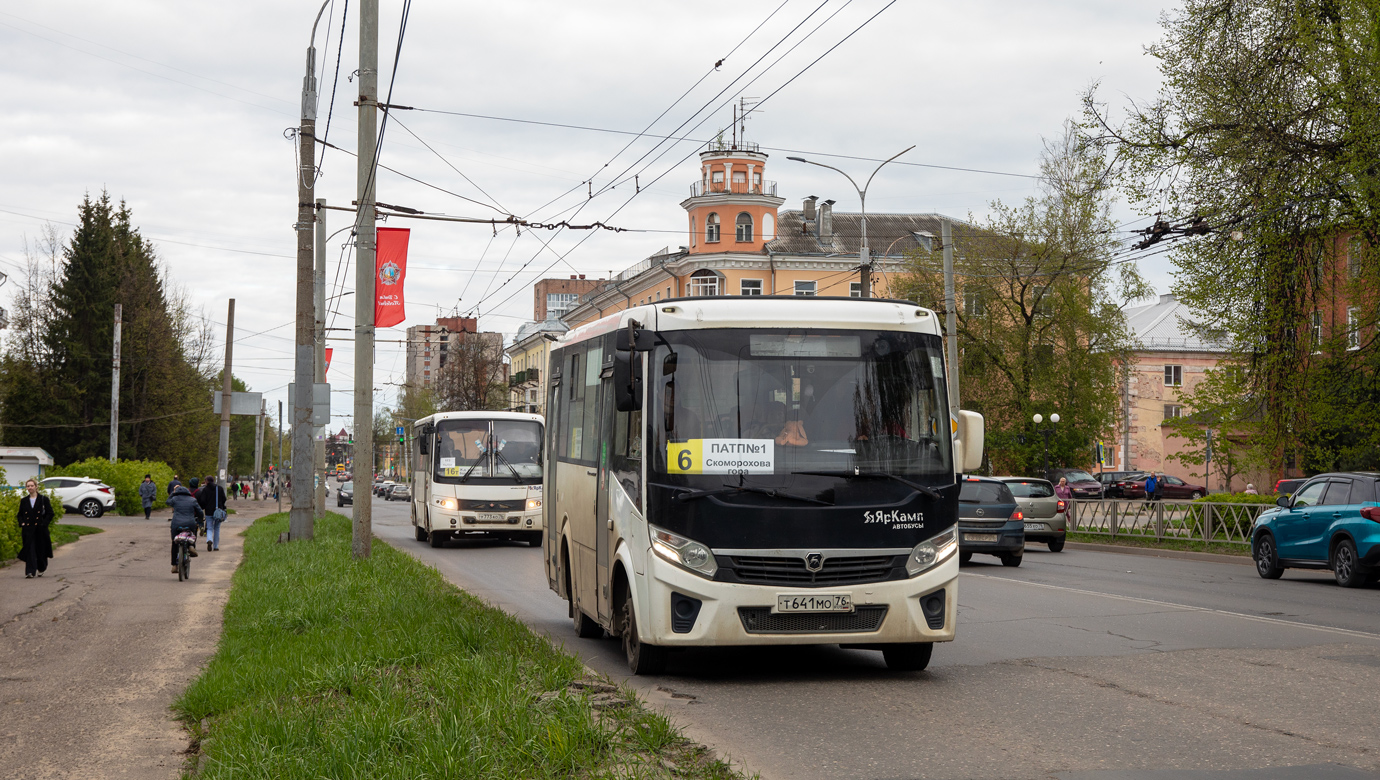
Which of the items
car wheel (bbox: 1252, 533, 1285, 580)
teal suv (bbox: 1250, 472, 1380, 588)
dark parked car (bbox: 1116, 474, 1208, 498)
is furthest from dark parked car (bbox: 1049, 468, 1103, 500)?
teal suv (bbox: 1250, 472, 1380, 588)

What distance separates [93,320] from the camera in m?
66.9

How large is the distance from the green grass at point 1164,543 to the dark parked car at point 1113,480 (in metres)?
31.1

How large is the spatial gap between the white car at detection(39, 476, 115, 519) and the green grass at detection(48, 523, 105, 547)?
483 inches

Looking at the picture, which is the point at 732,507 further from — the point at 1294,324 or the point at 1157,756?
the point at 1294,324

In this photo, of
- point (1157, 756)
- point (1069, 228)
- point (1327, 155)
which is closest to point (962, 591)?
point (1157, 756)

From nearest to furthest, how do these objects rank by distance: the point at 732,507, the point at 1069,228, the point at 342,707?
the point at 342,707
the point at 732,507
the point at 1069,228

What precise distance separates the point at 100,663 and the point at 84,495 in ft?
133

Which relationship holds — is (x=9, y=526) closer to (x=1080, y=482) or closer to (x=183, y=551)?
(x=183, y=551)

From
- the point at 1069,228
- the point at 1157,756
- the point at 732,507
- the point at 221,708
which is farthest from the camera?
the point at 1069,228

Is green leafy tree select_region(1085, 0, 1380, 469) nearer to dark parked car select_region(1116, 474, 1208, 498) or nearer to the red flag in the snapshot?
the red flag

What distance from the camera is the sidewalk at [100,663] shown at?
7551mm

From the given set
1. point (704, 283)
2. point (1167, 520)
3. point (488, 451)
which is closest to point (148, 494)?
point (488, 451)

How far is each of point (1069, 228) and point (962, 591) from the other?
118 feet

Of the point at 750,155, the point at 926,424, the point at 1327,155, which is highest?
the point at 750,155
